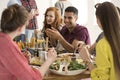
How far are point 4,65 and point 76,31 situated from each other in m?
1.31

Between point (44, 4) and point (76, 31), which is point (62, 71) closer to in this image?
point (76, 31)

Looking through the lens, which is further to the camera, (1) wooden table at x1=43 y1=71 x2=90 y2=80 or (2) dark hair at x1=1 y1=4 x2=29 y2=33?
(1) wooden table at x1=43 y1=71 x2=90 y2=80

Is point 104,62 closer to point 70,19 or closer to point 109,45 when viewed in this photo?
point 109,45

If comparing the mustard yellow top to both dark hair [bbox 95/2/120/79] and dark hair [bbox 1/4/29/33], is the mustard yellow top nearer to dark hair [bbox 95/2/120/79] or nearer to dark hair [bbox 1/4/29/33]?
dark hair [bbox 95/2/120/79]

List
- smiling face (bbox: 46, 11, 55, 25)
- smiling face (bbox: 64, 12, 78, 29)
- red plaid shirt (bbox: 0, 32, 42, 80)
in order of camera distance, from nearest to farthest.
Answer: red plaid shirt (bbox: 0, 32, 42, 80), smiling face (bbox: 64, 12, 78, 29), smiling face (bbox: 46, 11, 55, 25)

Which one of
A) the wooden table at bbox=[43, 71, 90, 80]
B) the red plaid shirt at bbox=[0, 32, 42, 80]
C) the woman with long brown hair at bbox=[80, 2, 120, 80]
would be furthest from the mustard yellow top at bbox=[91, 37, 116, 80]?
the red plaid shirt at bbox=[0, 32, 42, 80]

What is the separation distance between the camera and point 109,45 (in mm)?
1402

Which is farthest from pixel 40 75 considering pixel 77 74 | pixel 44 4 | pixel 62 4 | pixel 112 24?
pixel 44 4

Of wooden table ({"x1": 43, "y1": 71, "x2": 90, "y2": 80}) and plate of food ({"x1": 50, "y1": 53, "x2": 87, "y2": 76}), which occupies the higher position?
plate of food ({"x1": 50, "y1": 53, "x2": 87, "y2": 76})

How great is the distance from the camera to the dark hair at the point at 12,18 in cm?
136

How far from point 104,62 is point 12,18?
1.88 feet

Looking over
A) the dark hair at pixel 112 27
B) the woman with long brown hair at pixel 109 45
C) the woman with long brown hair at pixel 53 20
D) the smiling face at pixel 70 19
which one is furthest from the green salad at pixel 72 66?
the woman with long brown hair at pixel 53 20

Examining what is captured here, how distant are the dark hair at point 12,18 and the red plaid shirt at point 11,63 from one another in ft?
0.17

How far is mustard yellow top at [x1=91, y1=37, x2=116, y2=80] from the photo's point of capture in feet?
4.64
